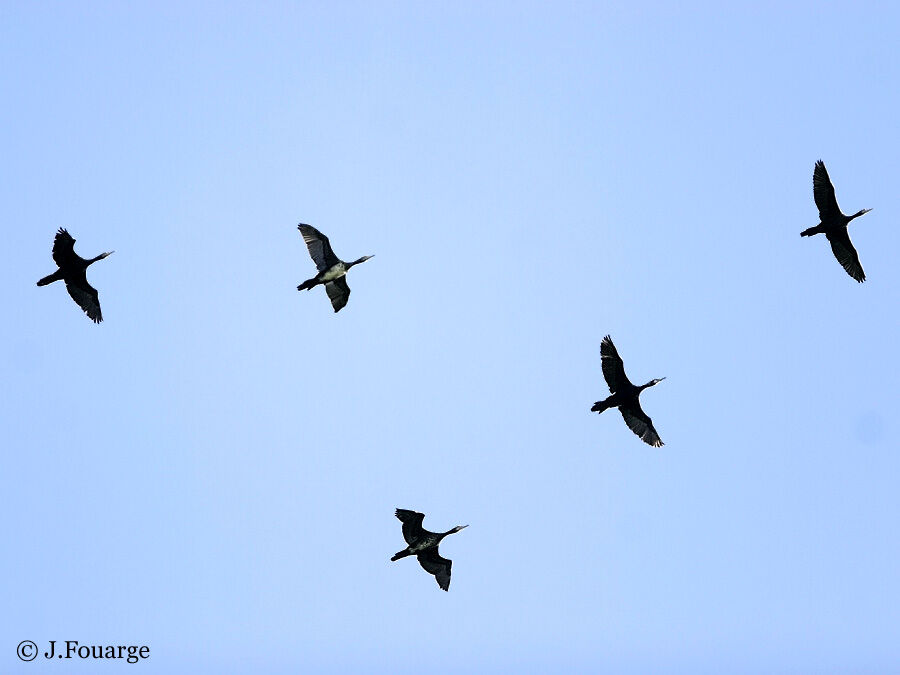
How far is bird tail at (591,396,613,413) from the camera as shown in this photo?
53.2 m

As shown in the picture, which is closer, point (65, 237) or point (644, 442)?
point (65, 237)

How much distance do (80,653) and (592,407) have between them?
21.7 meters

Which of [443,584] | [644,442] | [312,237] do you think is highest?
[312,237]

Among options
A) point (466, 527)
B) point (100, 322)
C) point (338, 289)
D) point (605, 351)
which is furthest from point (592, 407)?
point (100, 322)

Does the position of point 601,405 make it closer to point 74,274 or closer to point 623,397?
point 623,397

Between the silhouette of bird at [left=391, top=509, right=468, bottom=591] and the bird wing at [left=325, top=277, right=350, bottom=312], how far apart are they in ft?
29.5

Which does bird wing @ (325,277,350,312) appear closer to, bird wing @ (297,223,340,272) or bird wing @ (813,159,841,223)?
bird wing @ (297,223,340,272)

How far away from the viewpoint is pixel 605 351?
53.0 m

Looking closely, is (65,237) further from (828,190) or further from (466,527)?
(828,190)

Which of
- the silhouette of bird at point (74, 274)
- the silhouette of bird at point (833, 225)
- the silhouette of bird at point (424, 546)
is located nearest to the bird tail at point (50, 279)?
the silhouette of bird at point (74, 274)

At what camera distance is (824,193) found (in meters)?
53.0

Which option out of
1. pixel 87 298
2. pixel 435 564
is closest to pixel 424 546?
pixel 435 564

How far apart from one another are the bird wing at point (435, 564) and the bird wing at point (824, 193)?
19.5 m

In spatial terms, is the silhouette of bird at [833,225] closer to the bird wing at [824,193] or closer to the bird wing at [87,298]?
the bird wing at [824,193]
